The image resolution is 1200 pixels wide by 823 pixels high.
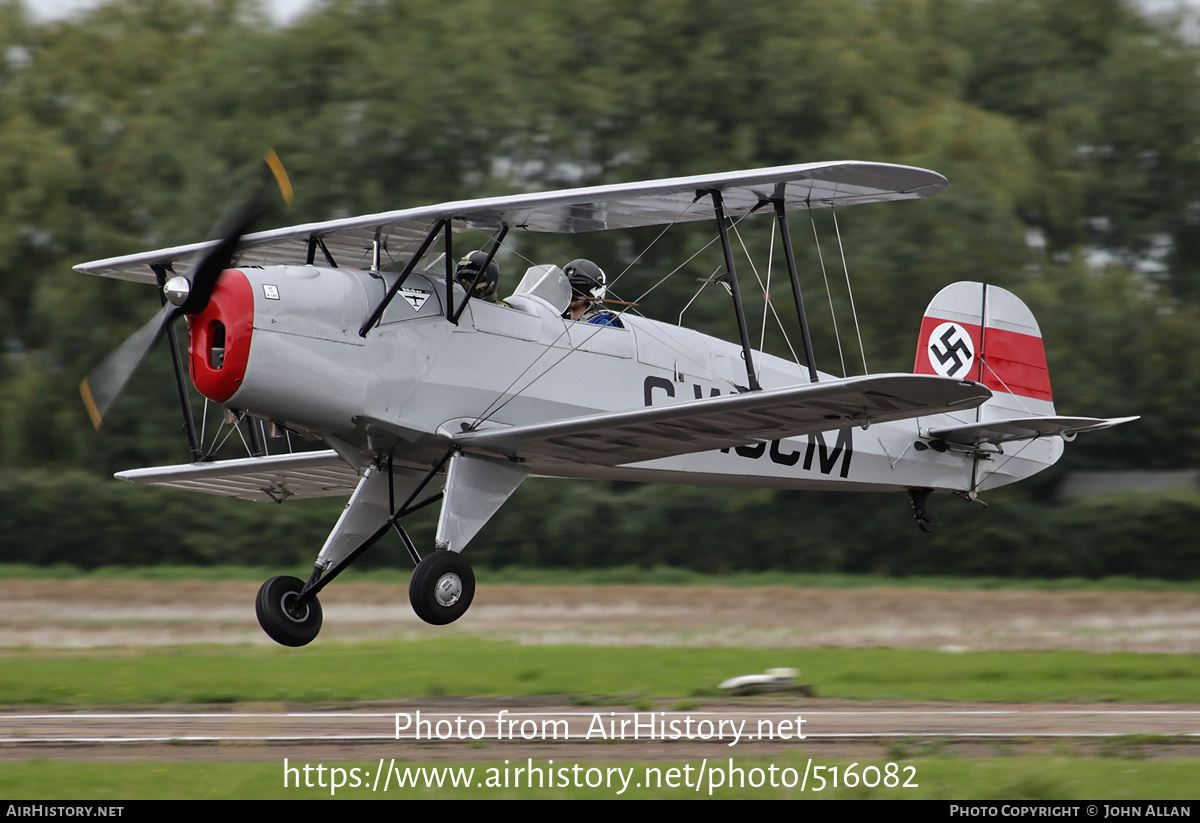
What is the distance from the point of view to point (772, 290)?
2508 centimetres

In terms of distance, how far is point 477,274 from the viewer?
970 centimetres

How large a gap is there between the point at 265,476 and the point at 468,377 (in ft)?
9.81

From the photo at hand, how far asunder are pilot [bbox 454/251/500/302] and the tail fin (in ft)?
16.9

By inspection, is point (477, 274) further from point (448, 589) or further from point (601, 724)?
point (601, 724)

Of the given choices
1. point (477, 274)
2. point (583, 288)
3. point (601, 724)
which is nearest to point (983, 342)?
point (583, 288)

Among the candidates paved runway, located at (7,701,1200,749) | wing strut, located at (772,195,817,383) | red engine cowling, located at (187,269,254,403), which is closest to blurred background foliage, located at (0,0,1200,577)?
paved runway, located at (7,701,1200,749)

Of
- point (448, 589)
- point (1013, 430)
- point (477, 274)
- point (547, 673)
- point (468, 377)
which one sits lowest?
point (547, 673)

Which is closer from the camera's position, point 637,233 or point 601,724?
point 601,724

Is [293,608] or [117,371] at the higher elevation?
[117,371]

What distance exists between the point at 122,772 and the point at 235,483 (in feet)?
12.6

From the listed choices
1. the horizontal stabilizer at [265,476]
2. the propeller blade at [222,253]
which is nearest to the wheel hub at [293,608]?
the horizontal stabilizer at [265,476]

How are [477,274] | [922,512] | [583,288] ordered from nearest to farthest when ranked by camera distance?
[477,274], [583,288], [922,512]

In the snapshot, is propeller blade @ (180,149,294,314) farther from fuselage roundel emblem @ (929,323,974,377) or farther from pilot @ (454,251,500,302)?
fuselage roundel emblem @ (929,323,974,377)

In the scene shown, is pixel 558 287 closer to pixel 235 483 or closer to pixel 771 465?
pixel 771 465
